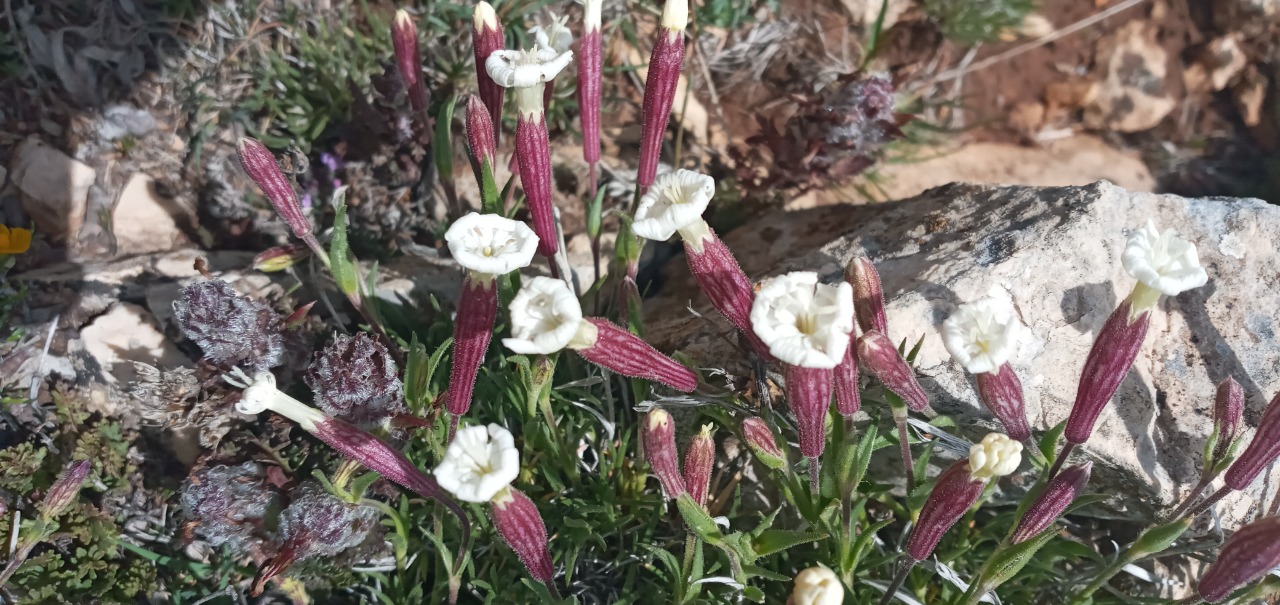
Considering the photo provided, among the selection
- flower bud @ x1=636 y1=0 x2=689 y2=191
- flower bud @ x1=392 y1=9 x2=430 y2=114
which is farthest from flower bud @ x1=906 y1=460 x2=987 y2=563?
flower bud @ x1=392 y1=9 x2=430 y2=114

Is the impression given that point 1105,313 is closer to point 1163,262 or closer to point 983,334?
point 1163,262

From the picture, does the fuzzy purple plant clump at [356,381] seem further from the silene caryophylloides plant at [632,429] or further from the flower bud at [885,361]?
the flower bud at [885,361]

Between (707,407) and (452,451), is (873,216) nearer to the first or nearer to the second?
(707,407)

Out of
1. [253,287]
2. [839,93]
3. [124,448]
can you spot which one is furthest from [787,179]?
[124,448]

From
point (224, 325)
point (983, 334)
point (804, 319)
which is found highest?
point (804, 319)

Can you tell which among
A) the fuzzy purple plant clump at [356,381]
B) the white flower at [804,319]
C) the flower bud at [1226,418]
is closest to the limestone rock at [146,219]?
the fuzzy purple plant clump at [356,381]

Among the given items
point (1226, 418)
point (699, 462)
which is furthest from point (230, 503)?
point (1226, 418)
